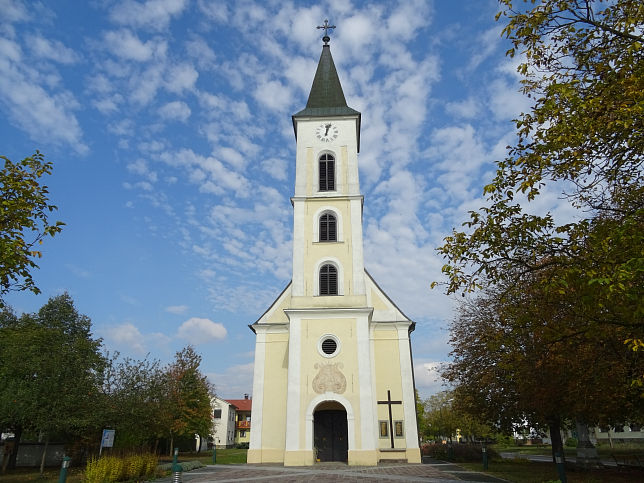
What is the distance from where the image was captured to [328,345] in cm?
2312

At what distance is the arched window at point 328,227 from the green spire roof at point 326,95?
704 cm

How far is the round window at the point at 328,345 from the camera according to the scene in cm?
2289

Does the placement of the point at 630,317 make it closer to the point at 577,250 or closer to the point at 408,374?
the point at 577,250

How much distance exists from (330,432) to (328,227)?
11.2 meters

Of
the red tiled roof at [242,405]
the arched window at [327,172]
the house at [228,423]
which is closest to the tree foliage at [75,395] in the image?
the arched window at [327,172]

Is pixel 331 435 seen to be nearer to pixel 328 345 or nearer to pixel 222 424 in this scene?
pixel 328 345

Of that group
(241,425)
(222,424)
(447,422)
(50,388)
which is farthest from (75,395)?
(241,425)

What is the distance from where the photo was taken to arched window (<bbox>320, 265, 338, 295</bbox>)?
24734 millimetres

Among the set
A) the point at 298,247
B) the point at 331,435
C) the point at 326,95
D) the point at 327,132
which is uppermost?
the point at 326,95

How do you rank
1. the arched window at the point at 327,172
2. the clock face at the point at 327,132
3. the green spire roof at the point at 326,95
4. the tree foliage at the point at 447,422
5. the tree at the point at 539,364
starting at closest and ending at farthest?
the tree at the point at 539,364 → the arched window at the point at 327,172 → the clock face at the point at 327,132 → the green spire roof at the point at 326,95 → the tree foliage at the point at 447,422

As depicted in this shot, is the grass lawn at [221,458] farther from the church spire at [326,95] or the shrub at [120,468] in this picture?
the church spire at [326,95]

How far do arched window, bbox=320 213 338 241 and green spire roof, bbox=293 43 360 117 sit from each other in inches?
277

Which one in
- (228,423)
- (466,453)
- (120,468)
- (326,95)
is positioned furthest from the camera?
(228,423)

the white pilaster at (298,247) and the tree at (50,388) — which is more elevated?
the white pilaster at (298,247)
